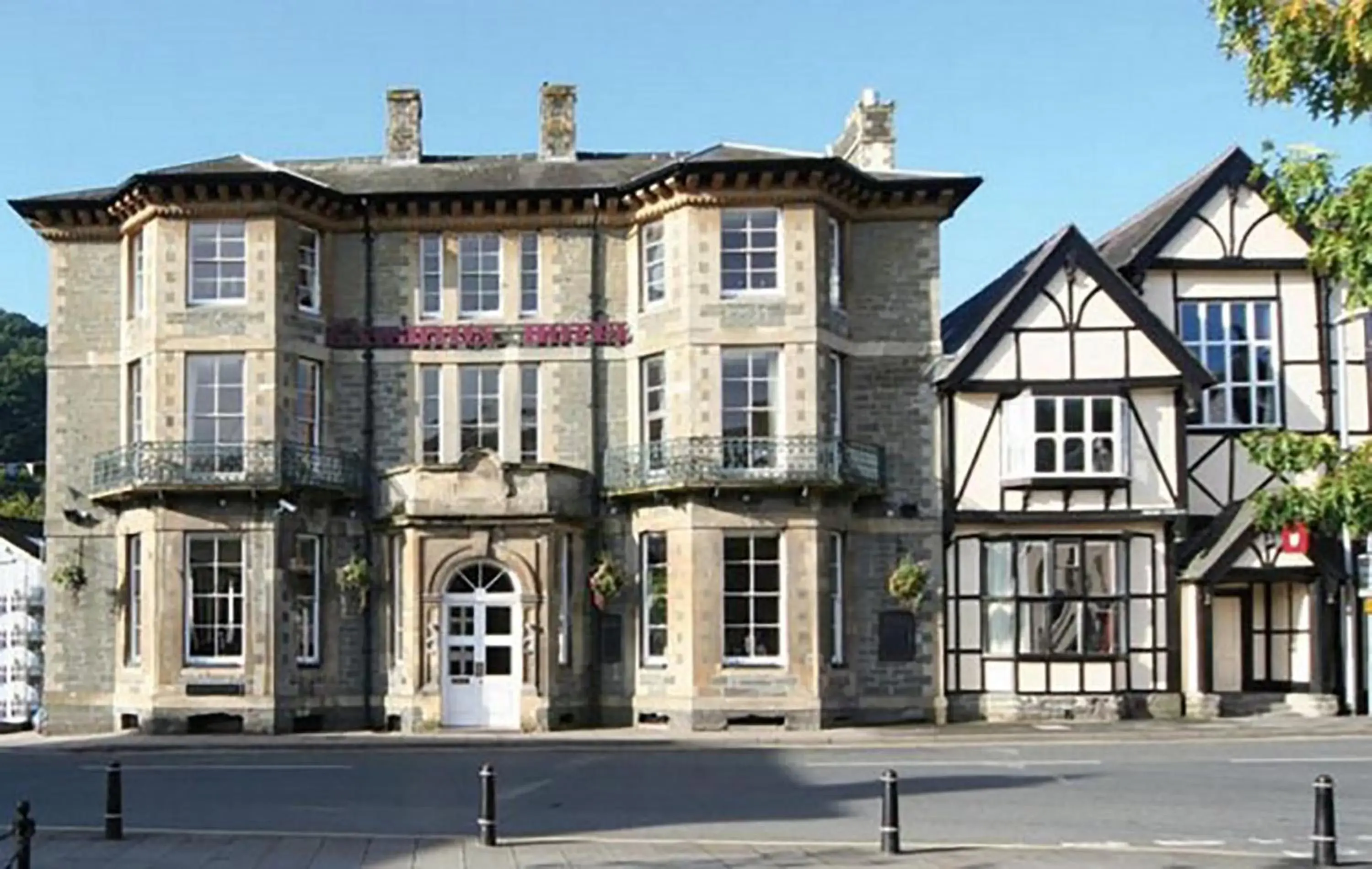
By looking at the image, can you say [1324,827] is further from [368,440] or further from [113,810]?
[368,440]

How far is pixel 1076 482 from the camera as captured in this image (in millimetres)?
31922

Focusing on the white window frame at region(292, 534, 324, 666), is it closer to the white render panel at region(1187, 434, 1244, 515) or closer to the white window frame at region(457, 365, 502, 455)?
the white window frame at region(457, 365, 502, 455)

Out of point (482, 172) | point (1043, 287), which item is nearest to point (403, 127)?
point (482, 172)

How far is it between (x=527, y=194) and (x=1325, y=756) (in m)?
16.9

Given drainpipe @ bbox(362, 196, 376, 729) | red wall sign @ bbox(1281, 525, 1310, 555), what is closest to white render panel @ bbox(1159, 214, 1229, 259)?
red wall sign @ bbox(1281, 525, 1310, 555)

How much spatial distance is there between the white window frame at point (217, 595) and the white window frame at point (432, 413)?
3.77 metres

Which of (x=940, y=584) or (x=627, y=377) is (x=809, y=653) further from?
(x=627, y=377)

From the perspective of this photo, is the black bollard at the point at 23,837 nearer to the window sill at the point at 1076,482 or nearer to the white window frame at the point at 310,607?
the white window frame at the point at 310,607

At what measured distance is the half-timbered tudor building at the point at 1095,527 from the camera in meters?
31.9

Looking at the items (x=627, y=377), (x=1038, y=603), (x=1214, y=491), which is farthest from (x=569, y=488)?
(x=1214, y=491)

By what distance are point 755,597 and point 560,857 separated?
15.9 m

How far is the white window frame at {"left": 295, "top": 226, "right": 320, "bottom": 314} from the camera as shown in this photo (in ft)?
107

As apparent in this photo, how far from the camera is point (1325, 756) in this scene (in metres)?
24.4

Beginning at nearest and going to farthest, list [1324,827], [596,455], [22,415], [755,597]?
[1324,827], [755,597], [596,455], [22,415]
